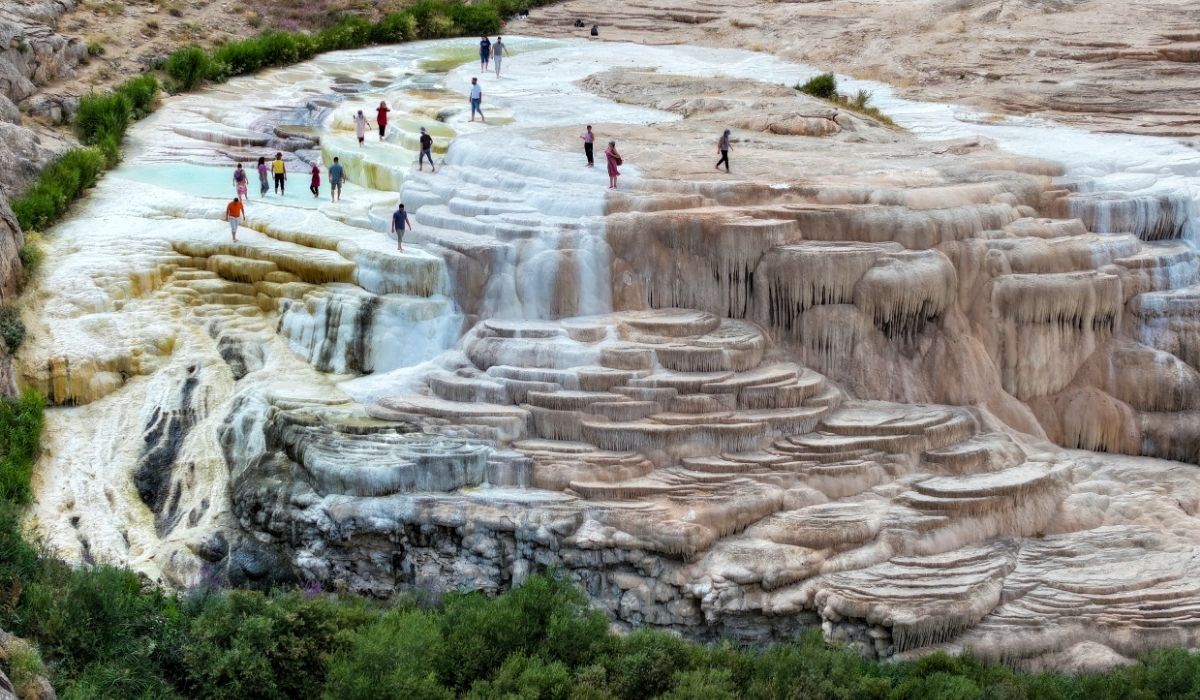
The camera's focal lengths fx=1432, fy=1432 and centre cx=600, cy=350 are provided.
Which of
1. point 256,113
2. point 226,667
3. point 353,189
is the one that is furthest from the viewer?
point 256,113

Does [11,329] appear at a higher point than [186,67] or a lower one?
lower

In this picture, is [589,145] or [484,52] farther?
[484,52]

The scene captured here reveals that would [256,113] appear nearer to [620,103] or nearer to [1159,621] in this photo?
[620,103]

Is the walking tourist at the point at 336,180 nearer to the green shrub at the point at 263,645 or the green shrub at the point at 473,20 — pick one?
the green shrub at the point at 263,645

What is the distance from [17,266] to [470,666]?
8.98 m

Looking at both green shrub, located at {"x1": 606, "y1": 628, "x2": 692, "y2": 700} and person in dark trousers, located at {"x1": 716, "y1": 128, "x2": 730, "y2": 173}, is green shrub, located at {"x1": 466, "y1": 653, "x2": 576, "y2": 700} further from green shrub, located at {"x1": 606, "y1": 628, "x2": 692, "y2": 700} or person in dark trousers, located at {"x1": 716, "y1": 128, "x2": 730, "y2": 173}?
person in dark trousers, located at {"x1": 716, "y1": 128, "x2": 730, "y2": 173}

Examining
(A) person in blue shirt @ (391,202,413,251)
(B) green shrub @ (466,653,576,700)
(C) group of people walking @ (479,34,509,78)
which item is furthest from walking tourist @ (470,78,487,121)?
(B) green shrub @ (466,653,576,700)

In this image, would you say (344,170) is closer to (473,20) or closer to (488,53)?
(488,53)

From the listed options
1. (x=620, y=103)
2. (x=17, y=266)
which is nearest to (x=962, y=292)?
(x=620, y=103)

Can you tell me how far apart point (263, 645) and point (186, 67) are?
661 inches

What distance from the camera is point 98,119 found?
23609 mm

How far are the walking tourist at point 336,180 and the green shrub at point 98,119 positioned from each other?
4.53m

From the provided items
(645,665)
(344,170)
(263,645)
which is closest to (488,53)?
(344,170)

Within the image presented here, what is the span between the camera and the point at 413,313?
17672 mm
